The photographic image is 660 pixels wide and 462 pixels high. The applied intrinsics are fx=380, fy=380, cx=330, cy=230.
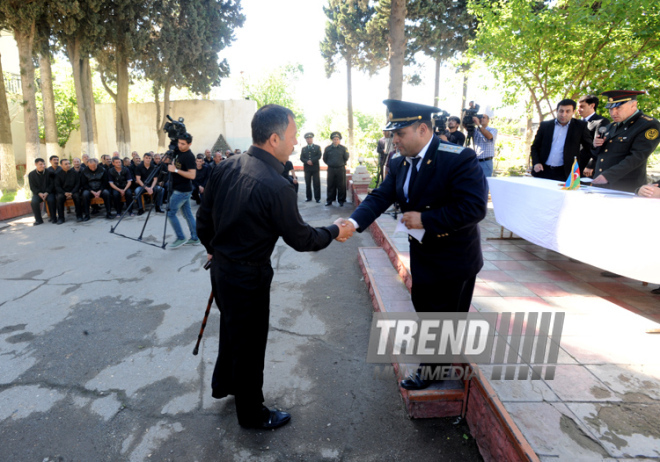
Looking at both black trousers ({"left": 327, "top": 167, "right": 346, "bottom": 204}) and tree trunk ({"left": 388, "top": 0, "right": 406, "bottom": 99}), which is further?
tree trunk ({"left": 388, "top": 0, "right": 406, "bottom": 99})

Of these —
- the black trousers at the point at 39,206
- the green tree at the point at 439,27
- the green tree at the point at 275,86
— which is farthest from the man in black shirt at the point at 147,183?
the green tree at the point at 275,86

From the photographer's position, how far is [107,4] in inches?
530

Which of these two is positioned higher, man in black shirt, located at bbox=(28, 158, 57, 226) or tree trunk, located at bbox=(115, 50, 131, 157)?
tree trunk, located at bbox=(115, 50, 131, 157)

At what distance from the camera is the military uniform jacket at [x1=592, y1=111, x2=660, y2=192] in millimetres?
4176

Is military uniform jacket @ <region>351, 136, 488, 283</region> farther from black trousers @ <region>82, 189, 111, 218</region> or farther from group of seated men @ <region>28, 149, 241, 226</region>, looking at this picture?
black trousers @ <region>82, 189, 111, 218</region>

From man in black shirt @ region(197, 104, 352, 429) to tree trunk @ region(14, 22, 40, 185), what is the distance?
41.0 feet

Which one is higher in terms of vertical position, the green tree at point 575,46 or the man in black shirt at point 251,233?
the green tree at point 575,46

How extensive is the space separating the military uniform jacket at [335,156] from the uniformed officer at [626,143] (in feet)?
21.4

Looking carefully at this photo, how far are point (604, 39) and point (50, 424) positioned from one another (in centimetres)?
1127

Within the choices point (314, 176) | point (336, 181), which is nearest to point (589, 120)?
point (336, 181)

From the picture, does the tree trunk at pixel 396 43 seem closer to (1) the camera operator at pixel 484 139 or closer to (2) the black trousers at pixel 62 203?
(1) the camera operator at pixel 484 139

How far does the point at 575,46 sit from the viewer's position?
878cm

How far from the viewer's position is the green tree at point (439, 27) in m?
17.9

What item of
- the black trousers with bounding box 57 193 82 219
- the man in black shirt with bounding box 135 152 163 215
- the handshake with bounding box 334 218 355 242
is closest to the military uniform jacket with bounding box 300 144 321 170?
the man in black shirt with bounding box 135 152 163 215
